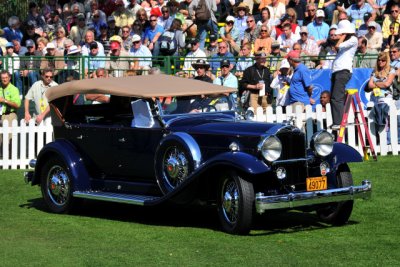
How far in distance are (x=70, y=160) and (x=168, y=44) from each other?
9028mm

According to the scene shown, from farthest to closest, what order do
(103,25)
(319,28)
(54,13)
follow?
1. (54,13)
2. (103,25)
3. (319,28)

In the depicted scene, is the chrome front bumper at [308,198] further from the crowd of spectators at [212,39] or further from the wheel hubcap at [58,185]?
the crowd of spectators at [212,39]

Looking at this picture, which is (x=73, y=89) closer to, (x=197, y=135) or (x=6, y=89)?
(x=197, y=135)

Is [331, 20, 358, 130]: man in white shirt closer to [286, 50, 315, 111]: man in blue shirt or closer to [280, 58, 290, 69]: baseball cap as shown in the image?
[286, 50, 315, 111]: man in blue shirt

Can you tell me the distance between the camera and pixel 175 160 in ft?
36.7

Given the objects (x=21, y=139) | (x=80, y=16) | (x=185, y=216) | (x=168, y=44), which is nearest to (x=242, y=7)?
(x=168, y=44)

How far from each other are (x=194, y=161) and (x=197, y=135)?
1.16 ft

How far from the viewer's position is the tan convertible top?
39.4ft

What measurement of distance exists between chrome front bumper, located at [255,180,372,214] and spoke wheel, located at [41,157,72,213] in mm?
3239

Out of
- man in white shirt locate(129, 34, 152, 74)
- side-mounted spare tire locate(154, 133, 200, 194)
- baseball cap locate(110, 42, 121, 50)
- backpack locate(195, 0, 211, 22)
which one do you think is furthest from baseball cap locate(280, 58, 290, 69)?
side-mounted spare tire locate(154, 133, 200, 194)

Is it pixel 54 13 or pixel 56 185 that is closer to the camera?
pixel 56 185

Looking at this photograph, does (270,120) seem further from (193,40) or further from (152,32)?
(152,32)

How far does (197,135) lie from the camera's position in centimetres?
1117

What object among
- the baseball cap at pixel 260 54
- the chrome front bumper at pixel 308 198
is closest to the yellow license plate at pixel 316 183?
the chrome front bumper at pixel 308 198
